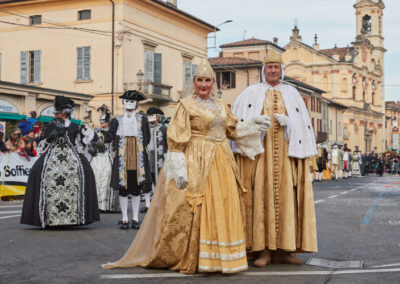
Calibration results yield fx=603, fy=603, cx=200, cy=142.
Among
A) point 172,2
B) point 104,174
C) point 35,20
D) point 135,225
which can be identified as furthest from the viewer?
point 172,2

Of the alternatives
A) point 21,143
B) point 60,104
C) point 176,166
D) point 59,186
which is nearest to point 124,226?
point 59,186

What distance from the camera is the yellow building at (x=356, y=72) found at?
76.6m

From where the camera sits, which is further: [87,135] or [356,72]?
[356,72]

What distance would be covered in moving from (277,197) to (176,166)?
117cm

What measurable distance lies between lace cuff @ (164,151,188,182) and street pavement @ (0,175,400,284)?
0.88 metres

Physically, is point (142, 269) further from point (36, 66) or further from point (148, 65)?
point (36, 66)

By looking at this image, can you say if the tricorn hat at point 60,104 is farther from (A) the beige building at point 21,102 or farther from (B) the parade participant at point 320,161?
(B) the parade participant at point 320,161

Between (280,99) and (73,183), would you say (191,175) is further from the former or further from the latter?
(73,183)

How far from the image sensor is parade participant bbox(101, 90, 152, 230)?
902 cm

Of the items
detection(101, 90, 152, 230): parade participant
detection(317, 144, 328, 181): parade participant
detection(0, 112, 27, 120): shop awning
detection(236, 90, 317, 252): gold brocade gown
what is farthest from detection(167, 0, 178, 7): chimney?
detection(236, 90, 317, 252): gold brocade gown

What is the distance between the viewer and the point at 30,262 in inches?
239

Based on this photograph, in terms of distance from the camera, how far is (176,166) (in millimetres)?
5551

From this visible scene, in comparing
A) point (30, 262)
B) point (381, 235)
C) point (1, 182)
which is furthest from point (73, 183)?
point (1, 182)

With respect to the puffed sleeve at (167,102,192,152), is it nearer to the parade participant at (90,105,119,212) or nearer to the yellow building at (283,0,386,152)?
the parade participant at (90,105,119,212)
